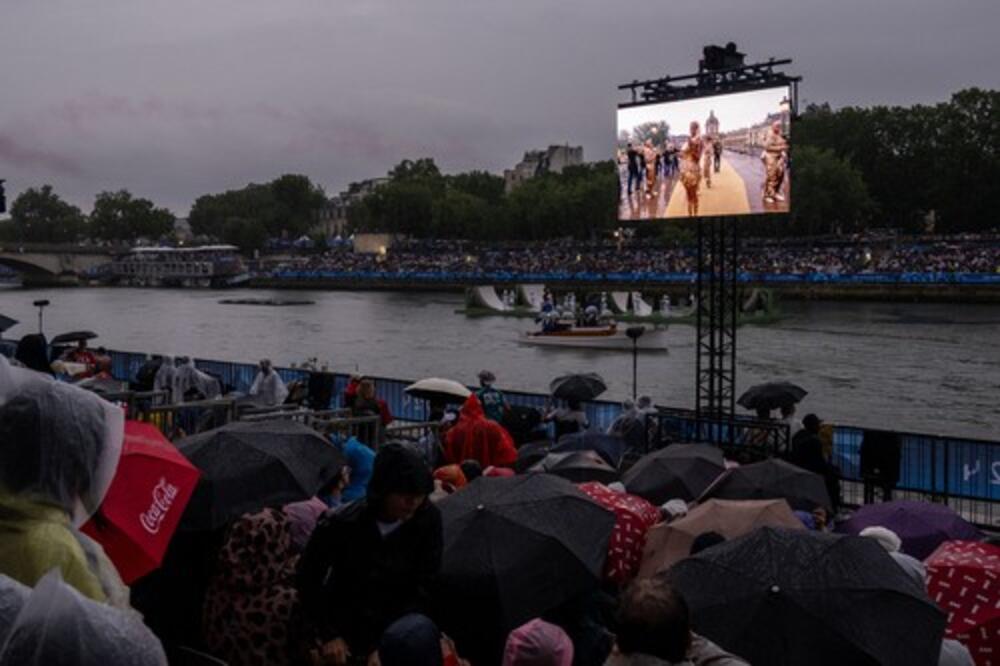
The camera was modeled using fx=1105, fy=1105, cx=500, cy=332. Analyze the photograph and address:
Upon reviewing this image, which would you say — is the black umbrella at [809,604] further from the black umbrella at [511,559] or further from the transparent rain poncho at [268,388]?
the transparent rain poncho at [268,388]

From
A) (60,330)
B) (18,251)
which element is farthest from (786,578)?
(18,251)

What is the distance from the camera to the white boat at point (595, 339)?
44.7 metres

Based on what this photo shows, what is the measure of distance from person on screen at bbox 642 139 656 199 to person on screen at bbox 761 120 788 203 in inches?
79.9

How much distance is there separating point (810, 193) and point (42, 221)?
448 feet

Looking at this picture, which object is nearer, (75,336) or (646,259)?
(75,336)

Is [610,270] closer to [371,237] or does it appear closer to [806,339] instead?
[806,339]

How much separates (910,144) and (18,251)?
8907cm

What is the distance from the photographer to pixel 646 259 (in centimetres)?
10044

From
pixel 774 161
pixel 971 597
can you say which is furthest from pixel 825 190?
pixel 971 597

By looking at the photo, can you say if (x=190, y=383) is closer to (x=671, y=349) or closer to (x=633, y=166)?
(x=633, y=166)

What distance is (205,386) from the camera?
47.2 ft

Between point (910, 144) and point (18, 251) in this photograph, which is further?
point (18, 251)

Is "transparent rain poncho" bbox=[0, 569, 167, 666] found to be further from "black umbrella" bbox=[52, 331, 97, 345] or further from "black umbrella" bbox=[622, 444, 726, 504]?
"black umbrella" bbox=[52, 331, 97, 345]

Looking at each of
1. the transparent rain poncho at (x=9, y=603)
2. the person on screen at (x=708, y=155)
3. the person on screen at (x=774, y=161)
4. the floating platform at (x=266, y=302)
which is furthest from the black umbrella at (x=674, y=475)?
the floating platform at (x=266, y=302)
